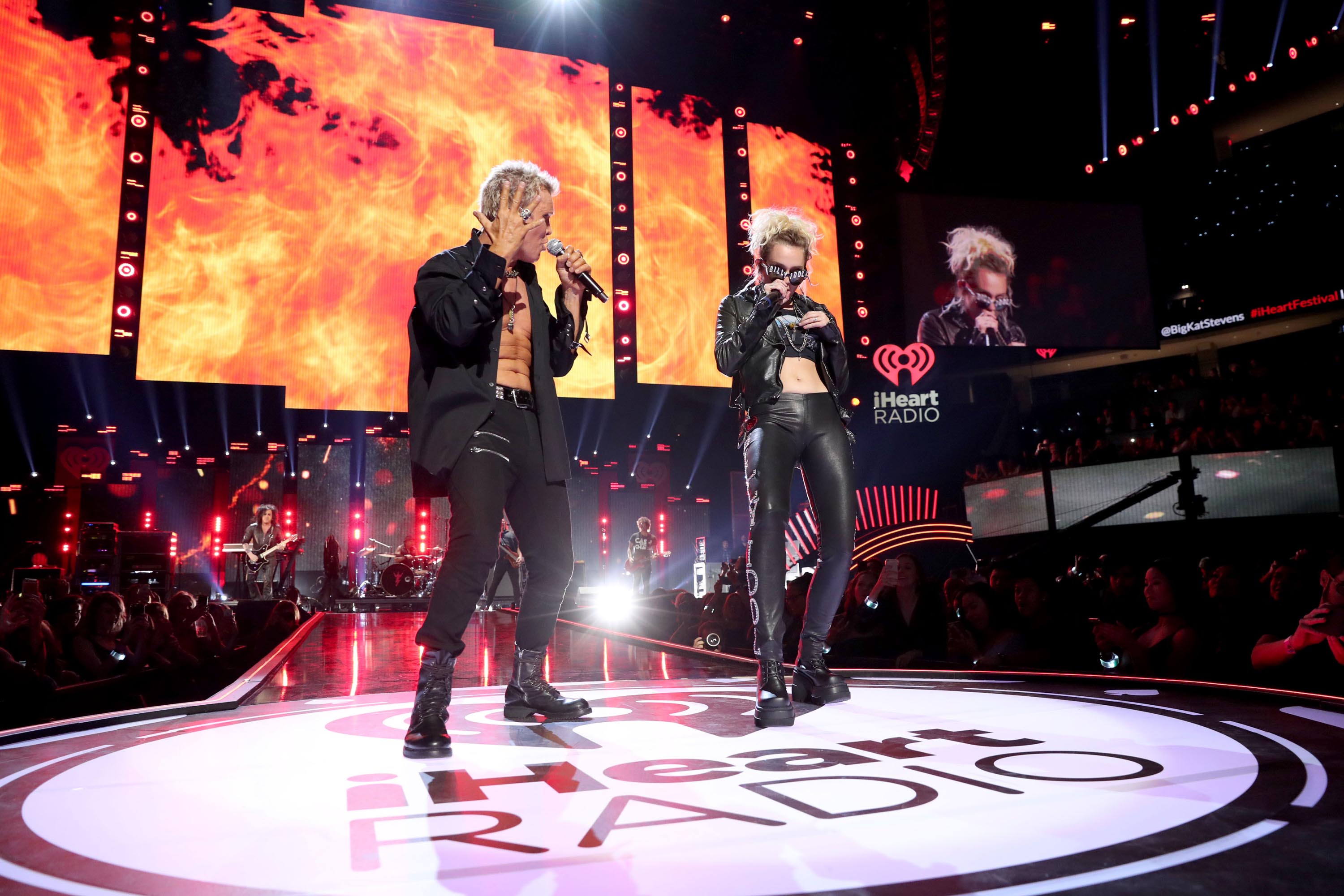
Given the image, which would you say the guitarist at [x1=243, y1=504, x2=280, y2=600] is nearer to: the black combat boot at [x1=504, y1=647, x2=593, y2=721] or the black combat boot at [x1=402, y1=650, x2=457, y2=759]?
the black combat boot at [x1=504, y1=647, x2=593, y2=721]

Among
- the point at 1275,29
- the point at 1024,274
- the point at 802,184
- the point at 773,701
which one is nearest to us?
the point at 773,701

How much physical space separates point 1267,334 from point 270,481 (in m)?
20.8

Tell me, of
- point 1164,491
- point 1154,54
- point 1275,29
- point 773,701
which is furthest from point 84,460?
point 1275,29

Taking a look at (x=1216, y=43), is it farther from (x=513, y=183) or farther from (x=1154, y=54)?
(x=513, y=183)

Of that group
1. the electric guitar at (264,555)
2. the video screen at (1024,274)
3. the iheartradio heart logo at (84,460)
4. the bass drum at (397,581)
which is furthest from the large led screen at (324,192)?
the video screen at (1024,274)

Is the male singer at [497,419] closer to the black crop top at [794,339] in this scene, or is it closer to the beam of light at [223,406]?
the black crop top at [794,339]

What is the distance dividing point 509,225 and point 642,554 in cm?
1036

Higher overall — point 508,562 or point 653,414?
point 653,414

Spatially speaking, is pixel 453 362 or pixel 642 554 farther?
pixel 642 554

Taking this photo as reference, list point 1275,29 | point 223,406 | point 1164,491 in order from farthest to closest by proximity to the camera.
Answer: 1. point 1275,29
2. point 1164,491
3. point 223,406

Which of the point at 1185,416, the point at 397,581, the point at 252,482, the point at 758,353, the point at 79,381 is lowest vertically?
the point at 397,581

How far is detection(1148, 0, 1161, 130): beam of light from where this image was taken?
11.0 metres

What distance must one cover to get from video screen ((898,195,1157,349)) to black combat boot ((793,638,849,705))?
36.1ft

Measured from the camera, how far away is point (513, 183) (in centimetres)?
218
